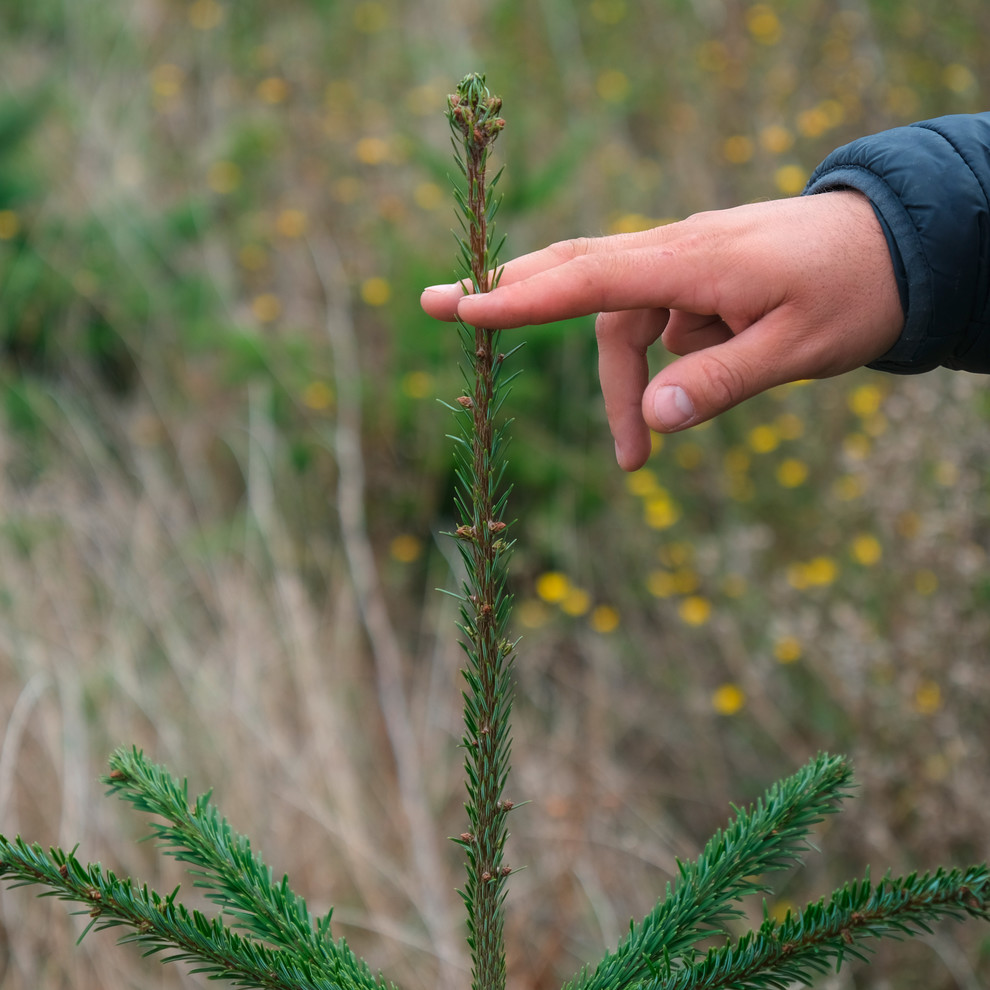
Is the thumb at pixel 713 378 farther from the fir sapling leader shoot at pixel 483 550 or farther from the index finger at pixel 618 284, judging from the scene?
the fir sapling leader shoot at pixel 483 550

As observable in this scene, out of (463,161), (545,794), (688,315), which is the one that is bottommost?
(545,794)

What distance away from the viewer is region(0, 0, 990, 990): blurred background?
5.57ft

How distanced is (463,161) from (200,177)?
340cm

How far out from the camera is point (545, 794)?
1.89 m

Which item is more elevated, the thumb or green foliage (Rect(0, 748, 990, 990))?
the thumb

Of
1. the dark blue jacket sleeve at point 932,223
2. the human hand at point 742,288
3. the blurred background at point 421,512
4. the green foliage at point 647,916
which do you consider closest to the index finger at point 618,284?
the human hand at point 742,288

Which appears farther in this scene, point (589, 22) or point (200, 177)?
point (589, 22)

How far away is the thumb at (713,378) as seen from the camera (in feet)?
2.42

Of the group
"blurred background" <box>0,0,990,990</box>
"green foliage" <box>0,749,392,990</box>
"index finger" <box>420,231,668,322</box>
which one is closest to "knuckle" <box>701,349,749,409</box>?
"index finger" <box>420,231,668,322</box>

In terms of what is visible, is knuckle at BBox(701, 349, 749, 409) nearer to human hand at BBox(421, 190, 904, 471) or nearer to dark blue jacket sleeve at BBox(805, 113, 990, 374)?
human hand at BBox(421, 190, 904, 471)

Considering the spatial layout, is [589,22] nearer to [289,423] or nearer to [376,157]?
[376,157]

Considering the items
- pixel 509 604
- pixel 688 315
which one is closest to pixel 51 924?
pixel 509 604

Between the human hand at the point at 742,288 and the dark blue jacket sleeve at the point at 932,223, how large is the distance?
0.06 ft

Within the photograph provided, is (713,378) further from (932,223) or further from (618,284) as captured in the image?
(932,223)
